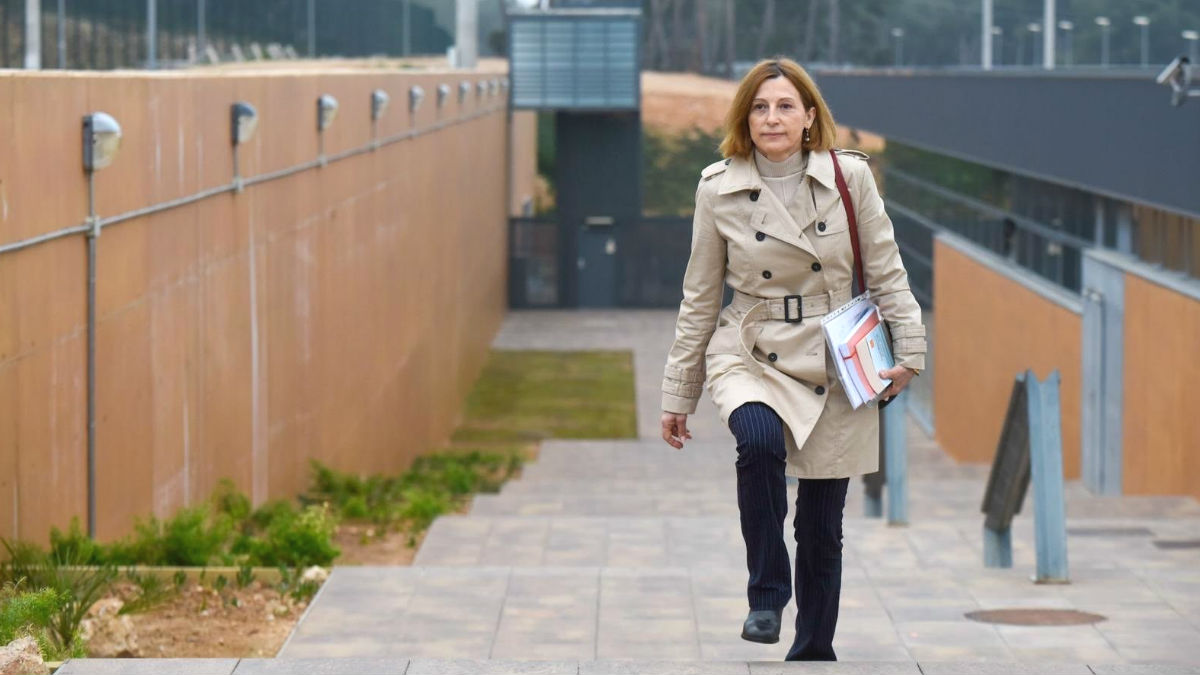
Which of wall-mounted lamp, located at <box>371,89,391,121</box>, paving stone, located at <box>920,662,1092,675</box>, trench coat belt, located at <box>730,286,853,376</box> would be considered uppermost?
wall-mounted lamp, located at <box>371,89,391,121</box>

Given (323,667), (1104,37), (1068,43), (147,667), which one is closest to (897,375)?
(323,667)

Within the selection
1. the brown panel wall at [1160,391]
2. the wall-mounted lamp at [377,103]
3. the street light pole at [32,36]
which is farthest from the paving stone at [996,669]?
the wall-mounted lamp at [377,103]

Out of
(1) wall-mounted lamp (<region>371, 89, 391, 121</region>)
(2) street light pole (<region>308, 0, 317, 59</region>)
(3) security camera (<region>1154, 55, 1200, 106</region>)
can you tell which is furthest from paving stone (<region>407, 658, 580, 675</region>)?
(2) street light pole (<region>308, 0, 317, 59</region>)

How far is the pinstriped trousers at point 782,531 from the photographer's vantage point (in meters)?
4.53

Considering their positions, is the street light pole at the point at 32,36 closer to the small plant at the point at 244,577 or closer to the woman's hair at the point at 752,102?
the small plant at the point at 244,577

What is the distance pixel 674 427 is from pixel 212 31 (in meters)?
20.6

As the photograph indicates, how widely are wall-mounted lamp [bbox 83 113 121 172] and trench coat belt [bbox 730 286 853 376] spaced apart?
378cm

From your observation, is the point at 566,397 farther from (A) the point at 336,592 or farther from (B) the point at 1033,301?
(A) the point at 336,592

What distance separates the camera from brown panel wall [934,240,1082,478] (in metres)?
16.8

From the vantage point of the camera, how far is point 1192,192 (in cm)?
1219

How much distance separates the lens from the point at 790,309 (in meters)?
4.61

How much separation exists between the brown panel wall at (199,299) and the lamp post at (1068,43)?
7.96 meters

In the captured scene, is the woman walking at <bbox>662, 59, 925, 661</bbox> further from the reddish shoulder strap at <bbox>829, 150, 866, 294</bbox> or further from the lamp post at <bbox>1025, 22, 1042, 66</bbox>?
the lamp post at <bbox>1025, 22, 1042, 66</bbox>

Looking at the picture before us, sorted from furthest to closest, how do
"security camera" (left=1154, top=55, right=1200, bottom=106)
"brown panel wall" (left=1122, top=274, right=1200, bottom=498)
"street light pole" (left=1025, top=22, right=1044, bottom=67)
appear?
"street light pole" (left=1025, top=22, right=1044, bottom=67)
"brown panel wall" (left=1122, top=274, right=1200, bottom=498)
"security camera" (left=1154, top=55, right=1200, bottom=106)
